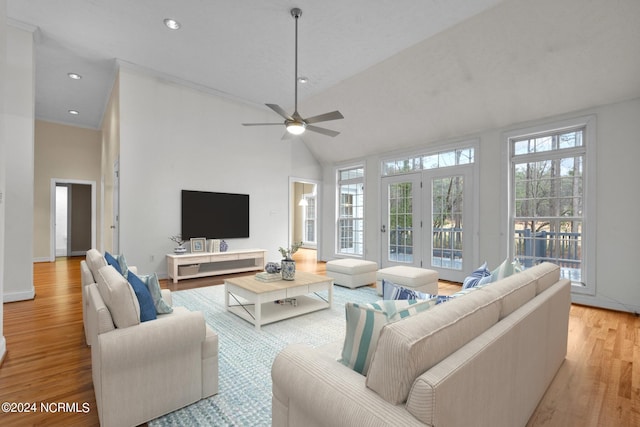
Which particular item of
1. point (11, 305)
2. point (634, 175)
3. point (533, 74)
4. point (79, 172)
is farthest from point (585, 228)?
point (79, 172)

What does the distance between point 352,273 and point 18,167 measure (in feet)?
15.6

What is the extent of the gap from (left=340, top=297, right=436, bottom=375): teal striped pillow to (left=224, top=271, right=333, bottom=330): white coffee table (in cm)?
193

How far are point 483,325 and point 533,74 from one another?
3957 mm

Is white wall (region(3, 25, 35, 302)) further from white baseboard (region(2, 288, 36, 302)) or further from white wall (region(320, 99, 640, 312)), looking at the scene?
white wall (region(320, 99, 640, 312))

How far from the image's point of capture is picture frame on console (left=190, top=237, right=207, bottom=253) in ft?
18.3

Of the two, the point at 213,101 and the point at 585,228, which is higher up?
the point at 213,101

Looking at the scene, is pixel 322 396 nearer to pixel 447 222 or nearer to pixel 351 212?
pixel 447 222

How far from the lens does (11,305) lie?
3770mm

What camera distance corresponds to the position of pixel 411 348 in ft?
2.97

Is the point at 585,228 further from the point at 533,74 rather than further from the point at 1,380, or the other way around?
the point at 1,380

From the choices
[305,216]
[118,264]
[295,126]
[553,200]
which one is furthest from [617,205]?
[305,216]

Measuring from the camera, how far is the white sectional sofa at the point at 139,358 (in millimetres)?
1548

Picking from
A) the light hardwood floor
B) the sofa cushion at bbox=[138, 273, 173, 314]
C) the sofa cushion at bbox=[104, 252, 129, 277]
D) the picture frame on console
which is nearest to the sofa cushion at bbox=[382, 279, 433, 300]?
the light hardwood floor

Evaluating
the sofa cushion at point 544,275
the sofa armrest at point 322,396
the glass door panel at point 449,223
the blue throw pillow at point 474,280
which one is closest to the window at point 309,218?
the glass door panel at point 449,223
